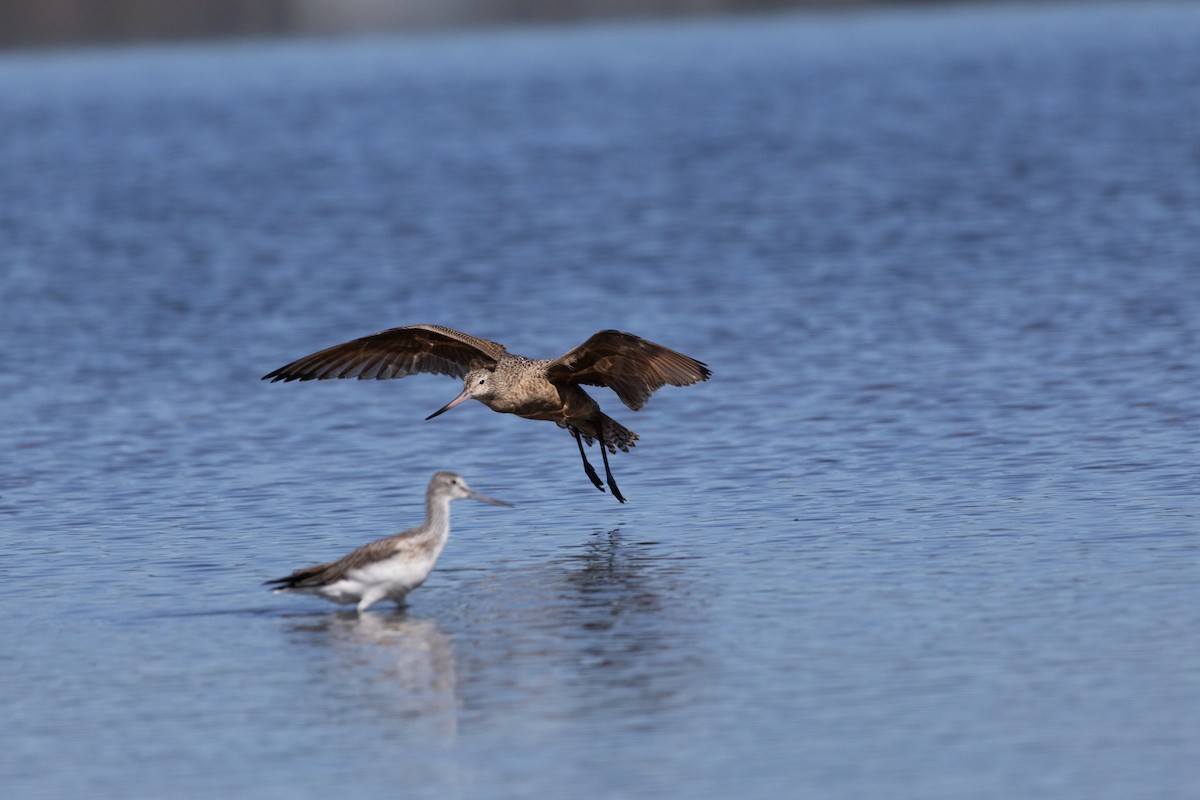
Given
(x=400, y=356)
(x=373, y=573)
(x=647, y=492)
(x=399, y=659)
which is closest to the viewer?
(x=399, y=659)

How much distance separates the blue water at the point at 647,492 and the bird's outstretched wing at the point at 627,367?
28.0 inches

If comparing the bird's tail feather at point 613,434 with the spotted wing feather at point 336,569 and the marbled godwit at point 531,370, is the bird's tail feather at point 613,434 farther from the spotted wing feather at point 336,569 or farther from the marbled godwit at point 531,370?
the spotted wing feather at point 336,569

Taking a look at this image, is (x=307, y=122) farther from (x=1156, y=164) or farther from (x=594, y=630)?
(x=594, y=630)

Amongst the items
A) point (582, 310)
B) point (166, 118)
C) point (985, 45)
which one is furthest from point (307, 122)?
point (582, 310)

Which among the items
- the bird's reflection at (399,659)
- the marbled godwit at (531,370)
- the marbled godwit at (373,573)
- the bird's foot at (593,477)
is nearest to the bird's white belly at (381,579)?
the marbled godwit at (373,573)

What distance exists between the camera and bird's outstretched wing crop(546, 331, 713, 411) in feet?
38.1

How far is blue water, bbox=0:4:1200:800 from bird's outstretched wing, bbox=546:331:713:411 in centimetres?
71

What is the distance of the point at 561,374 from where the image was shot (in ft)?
40.7

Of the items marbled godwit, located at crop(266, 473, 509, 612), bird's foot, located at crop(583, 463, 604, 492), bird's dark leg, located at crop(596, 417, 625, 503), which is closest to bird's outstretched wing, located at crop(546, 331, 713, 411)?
bird's dark leg, located at crop(596, 417, 625, 503)

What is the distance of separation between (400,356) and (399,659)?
4.13 metres

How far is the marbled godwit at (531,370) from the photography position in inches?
466

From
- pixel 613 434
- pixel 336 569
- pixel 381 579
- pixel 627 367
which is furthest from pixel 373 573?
pixel 613 434

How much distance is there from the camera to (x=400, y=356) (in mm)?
12828

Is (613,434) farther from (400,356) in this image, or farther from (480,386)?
(400,356)
